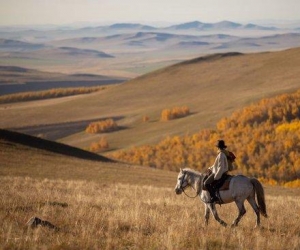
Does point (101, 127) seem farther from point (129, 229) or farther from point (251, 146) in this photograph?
point (129, 229)

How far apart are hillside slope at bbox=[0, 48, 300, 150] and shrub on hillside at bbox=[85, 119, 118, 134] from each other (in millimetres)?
2963

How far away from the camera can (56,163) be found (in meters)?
43.7

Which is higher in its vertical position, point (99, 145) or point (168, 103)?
point (168, 103)

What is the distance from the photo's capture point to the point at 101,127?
476 feet

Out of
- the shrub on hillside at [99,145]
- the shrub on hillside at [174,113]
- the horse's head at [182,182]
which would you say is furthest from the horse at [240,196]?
the shrub on hillside at [174,113]

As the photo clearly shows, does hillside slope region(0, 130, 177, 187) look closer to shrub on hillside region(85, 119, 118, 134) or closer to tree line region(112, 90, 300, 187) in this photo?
tree line region(112, 90, 300, 187)

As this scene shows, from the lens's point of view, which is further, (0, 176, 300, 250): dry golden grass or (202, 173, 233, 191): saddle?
(202, 173, 233, 191): saddle

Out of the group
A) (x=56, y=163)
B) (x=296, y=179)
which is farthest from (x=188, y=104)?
(x=56, y=163)

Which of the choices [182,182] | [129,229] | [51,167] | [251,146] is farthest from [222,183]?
[251,146]

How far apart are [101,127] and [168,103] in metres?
35.2

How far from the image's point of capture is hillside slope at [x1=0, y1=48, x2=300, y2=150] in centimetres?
13475

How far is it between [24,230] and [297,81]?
491 feet

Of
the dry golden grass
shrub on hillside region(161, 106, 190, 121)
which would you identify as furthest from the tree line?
the dry golden grass

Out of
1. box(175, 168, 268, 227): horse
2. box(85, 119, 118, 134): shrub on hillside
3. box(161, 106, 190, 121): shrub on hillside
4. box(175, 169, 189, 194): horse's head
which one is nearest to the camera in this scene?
box(175, 168, 268, 227): horse
